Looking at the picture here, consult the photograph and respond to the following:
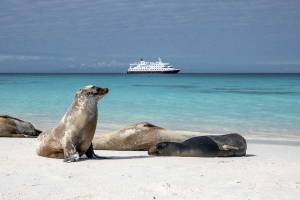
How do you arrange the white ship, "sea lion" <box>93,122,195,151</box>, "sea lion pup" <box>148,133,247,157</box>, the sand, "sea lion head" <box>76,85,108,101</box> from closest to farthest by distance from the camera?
the sand
"sea lion head" <box>76,85,108,101</box>
"sea lion pup" <box>148,133,247,157</box>
"sea lion" <box>93,122,195,151</box>
the white ship

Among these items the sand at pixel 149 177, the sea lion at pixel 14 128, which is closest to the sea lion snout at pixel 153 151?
the sand at pixel 149 177

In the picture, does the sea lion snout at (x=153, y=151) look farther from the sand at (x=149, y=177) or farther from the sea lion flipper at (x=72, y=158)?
the sea lion flipper at (x=72, y=158)

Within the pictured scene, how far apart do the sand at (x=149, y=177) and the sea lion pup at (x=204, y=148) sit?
256mm

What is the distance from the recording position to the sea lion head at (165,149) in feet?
28.0

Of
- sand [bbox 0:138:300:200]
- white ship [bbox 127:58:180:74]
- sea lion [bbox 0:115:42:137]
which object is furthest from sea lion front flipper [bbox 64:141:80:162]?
white ship [bbox 127:58:180:74]

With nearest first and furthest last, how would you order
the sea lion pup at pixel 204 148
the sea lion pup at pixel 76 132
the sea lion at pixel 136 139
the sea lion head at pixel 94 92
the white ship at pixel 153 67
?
the sea lion pup at pixel 76 132
the sea lion head at pixel 94 92
the sea lion pup at pixel 204 148
the sea lion at pixel 136 139
the white ship at pixel 153 67

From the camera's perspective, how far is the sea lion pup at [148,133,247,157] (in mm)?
8523

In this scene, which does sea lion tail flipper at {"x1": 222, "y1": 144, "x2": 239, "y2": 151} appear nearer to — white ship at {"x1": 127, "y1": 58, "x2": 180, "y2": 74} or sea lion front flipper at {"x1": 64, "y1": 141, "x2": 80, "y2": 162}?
sea lion front flipper at {"x1": 64, "y1": 141, "x2": 80, "y2": 162}

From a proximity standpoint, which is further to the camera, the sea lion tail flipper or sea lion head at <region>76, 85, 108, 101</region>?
the sea lion tail flipper

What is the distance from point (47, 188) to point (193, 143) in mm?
3510

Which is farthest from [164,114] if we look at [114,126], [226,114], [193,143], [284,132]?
[193,143]

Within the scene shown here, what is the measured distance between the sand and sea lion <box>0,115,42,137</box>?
2.79m

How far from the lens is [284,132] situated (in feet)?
46.9

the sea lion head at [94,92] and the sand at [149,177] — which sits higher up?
the sea lion head at [94,92]
